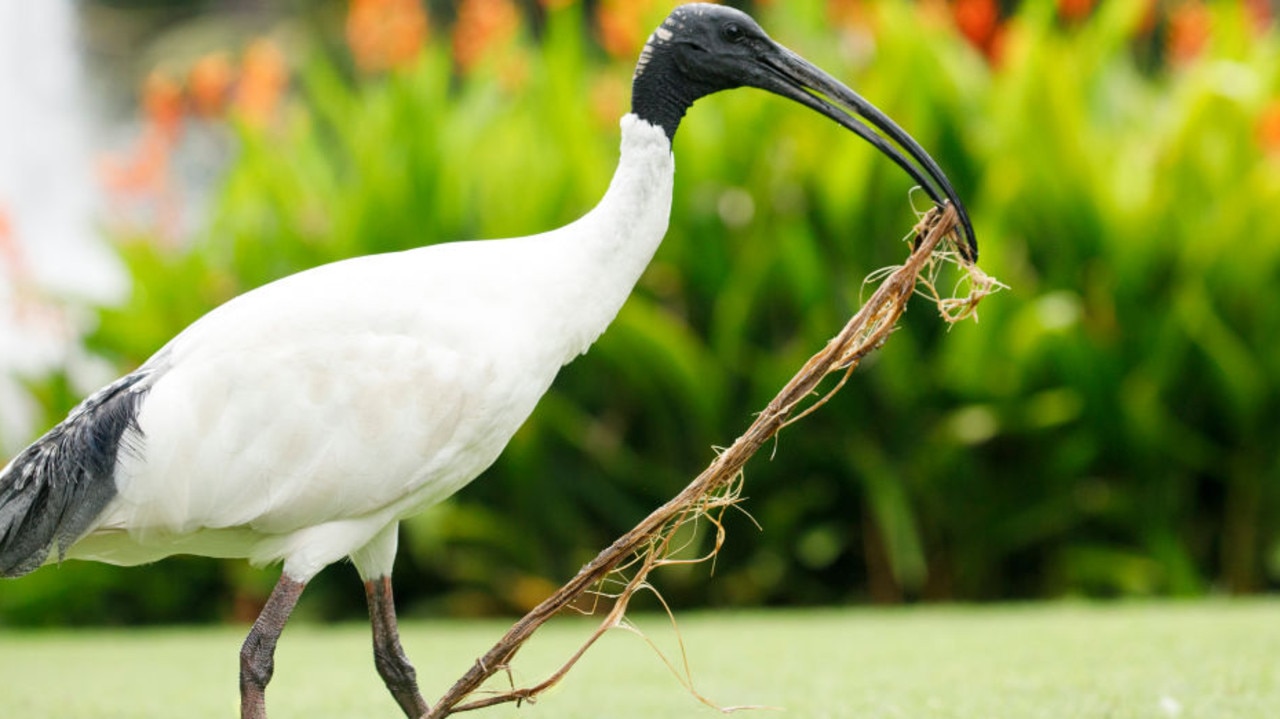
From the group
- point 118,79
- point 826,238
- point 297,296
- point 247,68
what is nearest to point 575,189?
point 826,238

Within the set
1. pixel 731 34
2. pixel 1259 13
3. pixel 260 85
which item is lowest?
pixel 260 85

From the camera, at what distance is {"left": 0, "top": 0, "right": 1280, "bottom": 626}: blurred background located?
19.6ft

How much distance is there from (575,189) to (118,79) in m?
13.3

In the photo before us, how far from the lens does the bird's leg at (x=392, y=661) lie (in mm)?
3084

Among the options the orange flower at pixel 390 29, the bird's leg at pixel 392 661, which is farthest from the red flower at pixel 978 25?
the bird's leg at pixel 392 661

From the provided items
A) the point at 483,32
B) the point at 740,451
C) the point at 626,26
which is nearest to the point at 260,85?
the point at 483,32

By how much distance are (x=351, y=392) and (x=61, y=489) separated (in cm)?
54

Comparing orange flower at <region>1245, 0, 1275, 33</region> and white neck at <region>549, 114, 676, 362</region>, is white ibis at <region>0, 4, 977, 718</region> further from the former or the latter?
orange flower at <region>1245, 0, 1275, 33</region>

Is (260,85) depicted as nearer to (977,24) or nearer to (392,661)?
(977,24)

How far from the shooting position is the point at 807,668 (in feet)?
13.0

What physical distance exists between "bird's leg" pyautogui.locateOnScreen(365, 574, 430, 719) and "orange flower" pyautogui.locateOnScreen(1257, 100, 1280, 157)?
4491 mm

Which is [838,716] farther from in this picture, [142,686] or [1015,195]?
[1015,195]

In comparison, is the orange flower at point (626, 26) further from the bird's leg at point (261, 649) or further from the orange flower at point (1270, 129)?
the bird's leg at point (261, 649)

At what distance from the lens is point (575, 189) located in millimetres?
6371
